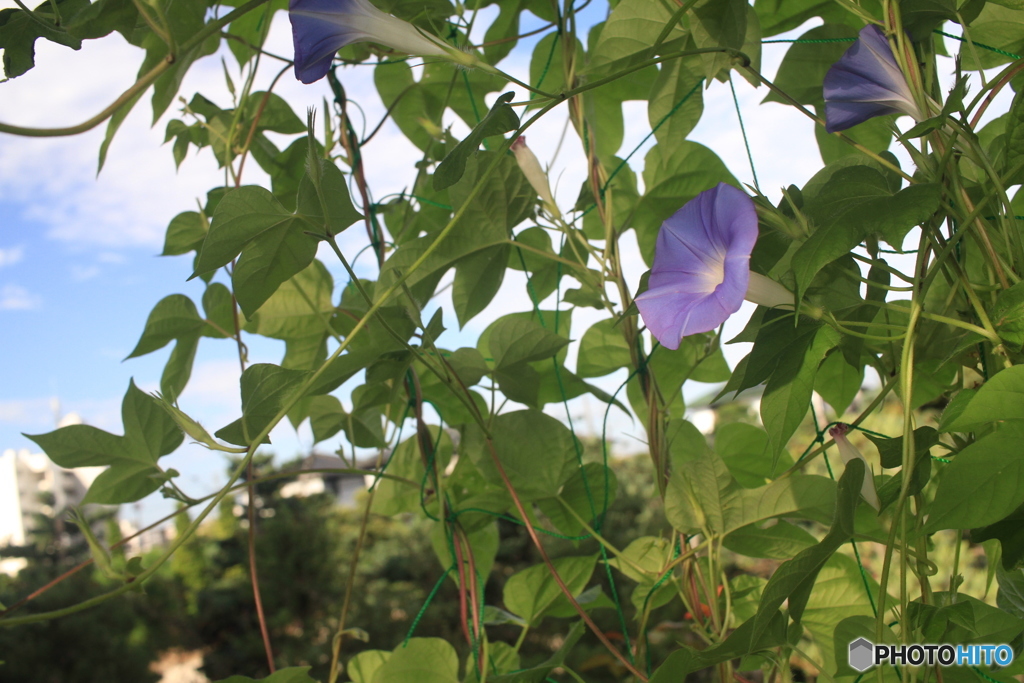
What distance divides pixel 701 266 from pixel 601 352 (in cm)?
39

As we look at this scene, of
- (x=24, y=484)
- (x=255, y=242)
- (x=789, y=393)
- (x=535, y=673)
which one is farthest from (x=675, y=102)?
→ (x=24, y=484)

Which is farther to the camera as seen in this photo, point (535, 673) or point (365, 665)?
point (365, 665)

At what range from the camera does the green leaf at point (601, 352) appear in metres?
0.89

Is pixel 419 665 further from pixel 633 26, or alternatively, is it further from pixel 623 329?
Result: pixel 633 26

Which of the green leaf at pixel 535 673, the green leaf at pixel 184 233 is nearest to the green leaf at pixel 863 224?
the green leaf at pixel 535 673

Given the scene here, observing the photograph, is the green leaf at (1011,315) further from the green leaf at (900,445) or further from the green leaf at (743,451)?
the green leaf at (743,451)

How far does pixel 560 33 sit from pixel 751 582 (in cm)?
61

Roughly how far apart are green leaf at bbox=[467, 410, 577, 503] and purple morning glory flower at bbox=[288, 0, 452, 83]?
41 centimetres

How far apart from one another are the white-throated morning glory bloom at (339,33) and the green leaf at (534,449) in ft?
1.35

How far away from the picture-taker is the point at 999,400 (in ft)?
1.32

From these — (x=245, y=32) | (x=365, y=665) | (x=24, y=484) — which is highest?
(x=24, y=484)

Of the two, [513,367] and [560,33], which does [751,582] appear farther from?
[560,33]

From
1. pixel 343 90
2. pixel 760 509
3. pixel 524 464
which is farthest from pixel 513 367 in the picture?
pixel 343 90

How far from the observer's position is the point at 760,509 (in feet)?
2.17
